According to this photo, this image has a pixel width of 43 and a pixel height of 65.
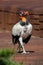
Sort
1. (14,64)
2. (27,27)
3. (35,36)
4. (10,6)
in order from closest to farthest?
1. (14,64)
2. (27,27)
3. (35,36)
4. (10,6)

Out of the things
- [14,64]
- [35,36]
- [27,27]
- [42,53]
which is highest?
[14,64]

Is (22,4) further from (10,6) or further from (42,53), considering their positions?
(42,53)

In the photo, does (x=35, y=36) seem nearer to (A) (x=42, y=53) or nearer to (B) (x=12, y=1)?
(B) (x=12, y=1)

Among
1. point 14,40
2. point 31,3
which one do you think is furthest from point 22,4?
point 14,40

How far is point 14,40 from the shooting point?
1056 centimetres

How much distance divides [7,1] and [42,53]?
8.24 metres

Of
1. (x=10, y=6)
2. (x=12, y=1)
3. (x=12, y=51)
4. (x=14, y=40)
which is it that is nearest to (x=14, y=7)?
(x=10, y=6)

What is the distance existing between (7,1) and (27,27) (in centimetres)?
831

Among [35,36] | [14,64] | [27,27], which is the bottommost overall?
[35,36]

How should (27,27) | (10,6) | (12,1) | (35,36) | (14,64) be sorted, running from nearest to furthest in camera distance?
(14,64) → (27,27) → (35,36) → (10,6) → (12,1)

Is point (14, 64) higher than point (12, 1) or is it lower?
higher

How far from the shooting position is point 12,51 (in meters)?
2.03

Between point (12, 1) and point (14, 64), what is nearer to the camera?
point (14, 64)

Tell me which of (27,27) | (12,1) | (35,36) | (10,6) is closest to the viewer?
(27,27)
